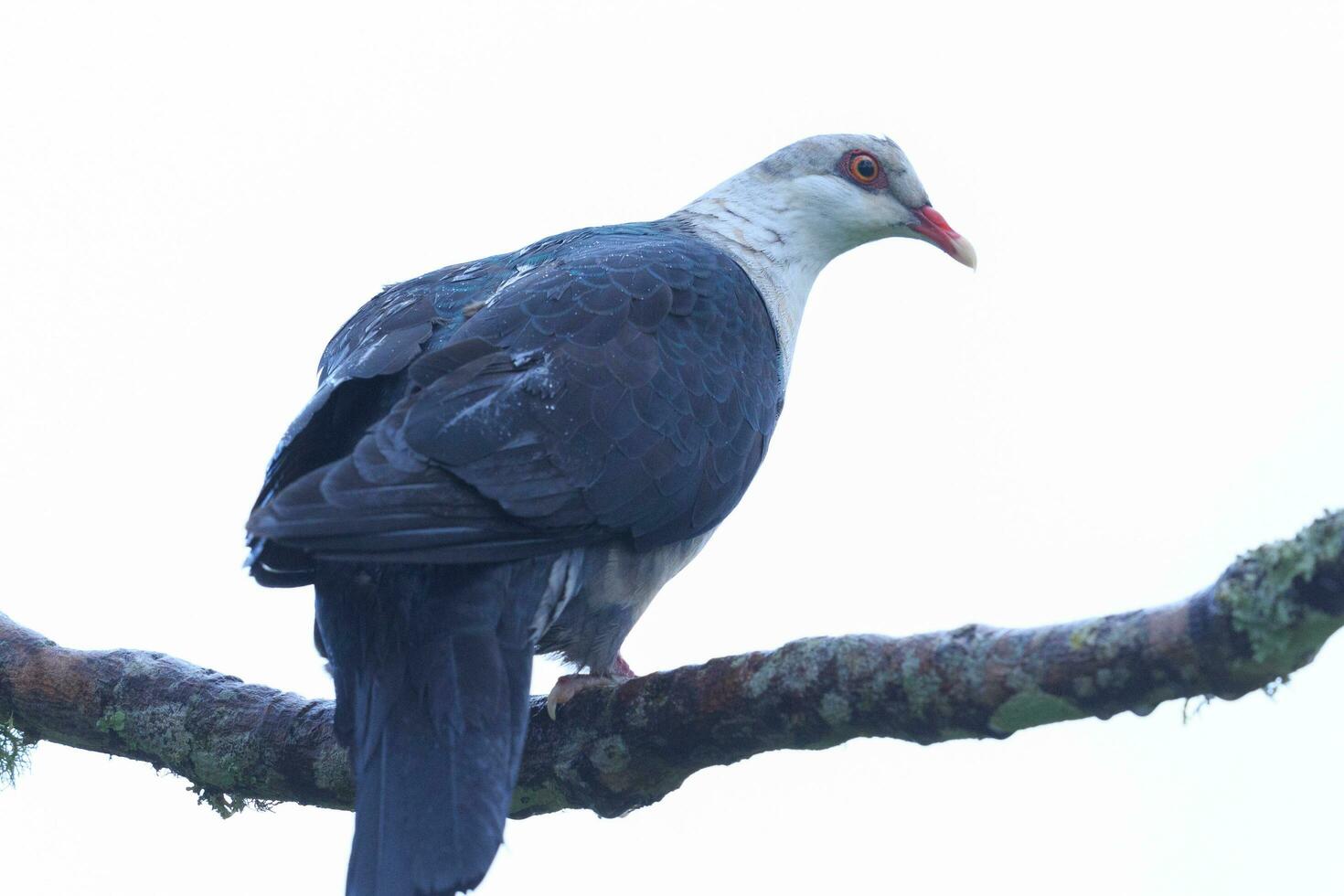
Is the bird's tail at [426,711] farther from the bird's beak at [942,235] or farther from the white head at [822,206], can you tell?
the bird's beak at [942,235]

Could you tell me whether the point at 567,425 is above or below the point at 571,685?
above

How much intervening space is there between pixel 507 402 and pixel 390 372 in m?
0.33

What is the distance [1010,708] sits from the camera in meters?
2.87

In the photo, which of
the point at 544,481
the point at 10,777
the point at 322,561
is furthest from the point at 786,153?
the point at 10,777

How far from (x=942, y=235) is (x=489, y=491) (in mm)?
3085

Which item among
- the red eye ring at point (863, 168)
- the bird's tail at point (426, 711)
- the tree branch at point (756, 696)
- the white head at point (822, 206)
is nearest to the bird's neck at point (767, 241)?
the white head at point (822, 206)

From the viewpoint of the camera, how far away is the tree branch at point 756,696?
8.29 feet

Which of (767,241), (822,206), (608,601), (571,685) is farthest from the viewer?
(822,206)

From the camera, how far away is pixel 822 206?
5777mm

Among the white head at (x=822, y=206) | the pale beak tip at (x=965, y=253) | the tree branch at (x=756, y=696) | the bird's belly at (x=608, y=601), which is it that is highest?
the white head at (x=822, y=206)

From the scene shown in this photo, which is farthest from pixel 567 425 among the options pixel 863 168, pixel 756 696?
pixel 863 168

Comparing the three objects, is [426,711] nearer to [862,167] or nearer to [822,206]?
[822,206]

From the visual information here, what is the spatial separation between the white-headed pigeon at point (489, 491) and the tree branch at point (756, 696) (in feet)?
1.09

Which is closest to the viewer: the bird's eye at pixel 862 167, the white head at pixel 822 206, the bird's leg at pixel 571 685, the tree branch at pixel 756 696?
the tree branch at pixel 756 696
